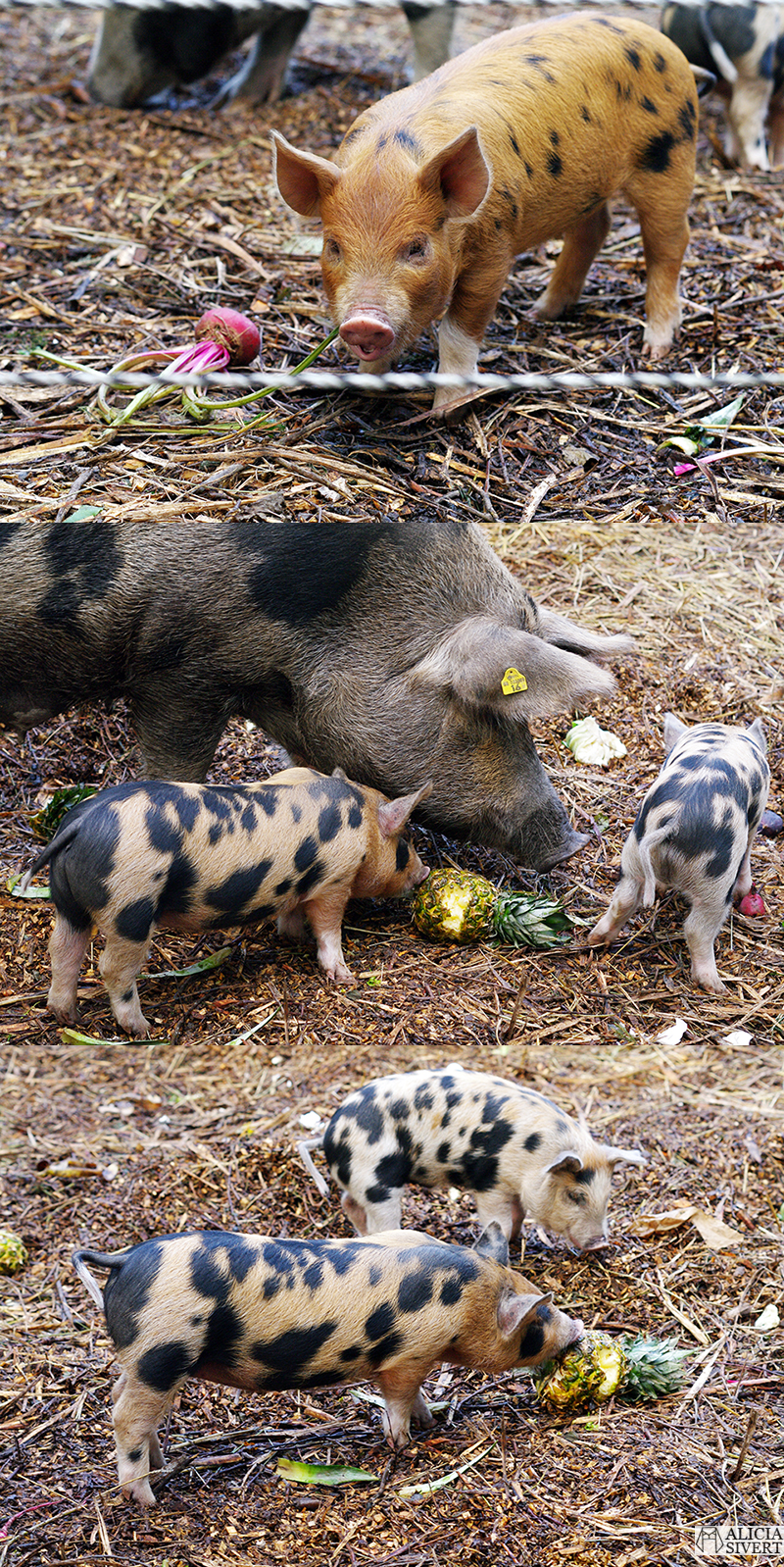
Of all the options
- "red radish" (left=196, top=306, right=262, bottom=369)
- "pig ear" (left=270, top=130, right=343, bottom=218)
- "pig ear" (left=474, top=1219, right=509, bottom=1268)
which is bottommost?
"pig ear" (left=474, top=1219, right=509, bottom=1268)

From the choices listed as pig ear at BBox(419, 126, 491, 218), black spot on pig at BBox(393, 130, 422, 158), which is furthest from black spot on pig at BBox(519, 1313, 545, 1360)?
black spot on pig at BBox(393, 130, 422, 158)

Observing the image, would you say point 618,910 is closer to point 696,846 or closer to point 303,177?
point 696,846

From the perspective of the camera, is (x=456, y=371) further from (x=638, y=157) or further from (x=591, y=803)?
(x=591, y=803)

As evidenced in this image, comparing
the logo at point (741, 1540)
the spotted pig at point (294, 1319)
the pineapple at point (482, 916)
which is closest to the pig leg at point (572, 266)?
the pineapple at point (482, 916)

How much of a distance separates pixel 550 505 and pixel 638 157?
1.44 m

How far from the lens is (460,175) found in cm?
328

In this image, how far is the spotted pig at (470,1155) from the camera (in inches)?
150

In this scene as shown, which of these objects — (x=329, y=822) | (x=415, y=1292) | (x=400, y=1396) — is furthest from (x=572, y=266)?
(x=400, y=1396)

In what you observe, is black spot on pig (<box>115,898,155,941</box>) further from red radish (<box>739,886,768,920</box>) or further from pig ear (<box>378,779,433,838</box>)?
red radish (<box>739,886,768,920</box>)

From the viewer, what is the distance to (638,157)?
4066mm

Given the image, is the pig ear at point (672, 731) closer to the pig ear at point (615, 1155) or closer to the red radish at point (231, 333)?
the pig ear at point (615, 1155)

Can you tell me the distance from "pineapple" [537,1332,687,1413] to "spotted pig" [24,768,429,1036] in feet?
3.79

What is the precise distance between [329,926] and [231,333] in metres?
1.69

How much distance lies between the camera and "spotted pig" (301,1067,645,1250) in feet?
12.5
